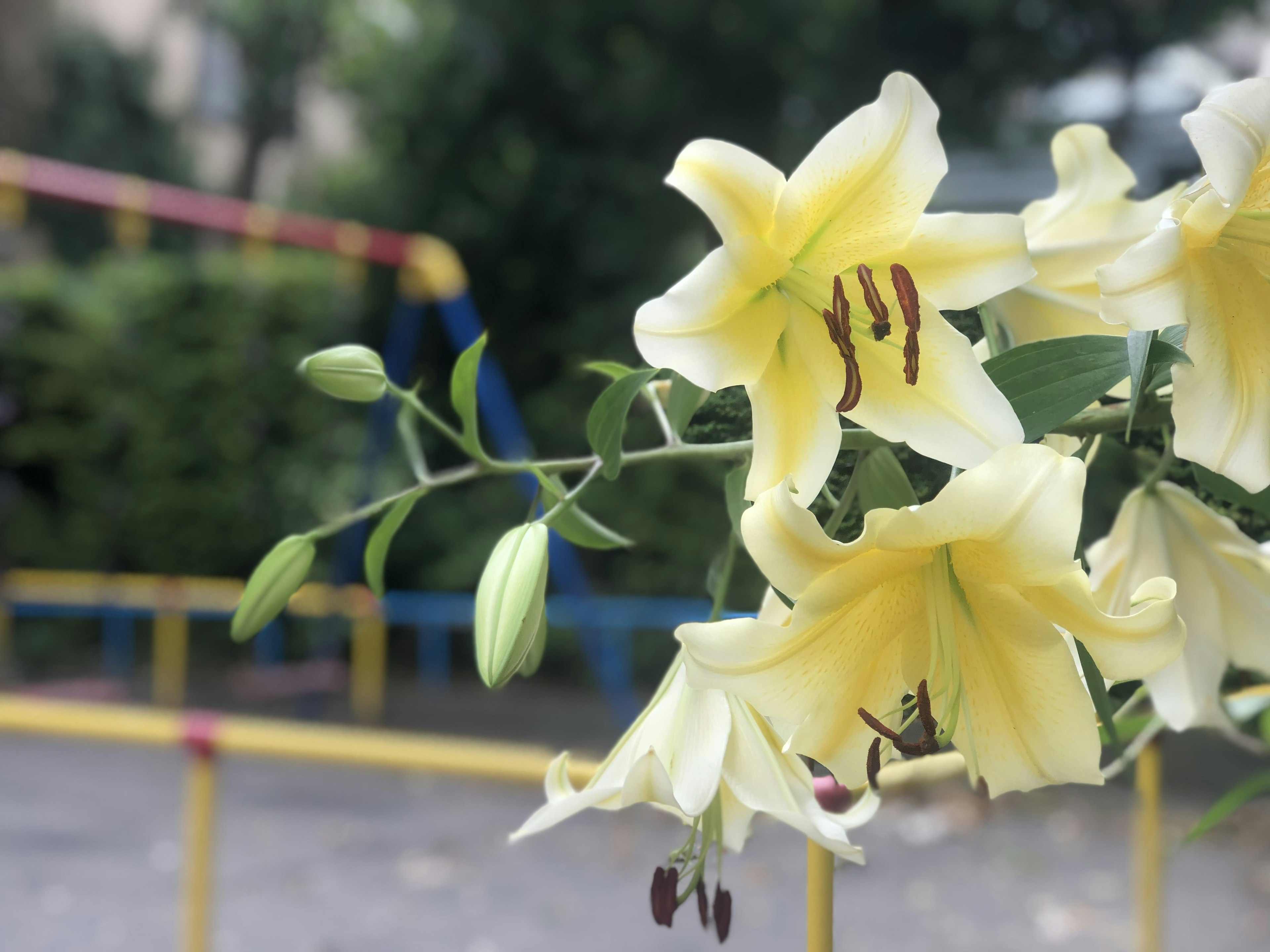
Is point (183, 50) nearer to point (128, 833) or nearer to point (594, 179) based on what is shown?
point (594, 179)

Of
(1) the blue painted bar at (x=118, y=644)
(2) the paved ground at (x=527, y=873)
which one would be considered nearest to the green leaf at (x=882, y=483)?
(2) the paved ground at (x=527, y=873)

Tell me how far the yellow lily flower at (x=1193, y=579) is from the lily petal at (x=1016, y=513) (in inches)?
5.0

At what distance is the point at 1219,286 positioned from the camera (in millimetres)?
285

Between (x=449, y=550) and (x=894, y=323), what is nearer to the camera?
(x=894, y=323)

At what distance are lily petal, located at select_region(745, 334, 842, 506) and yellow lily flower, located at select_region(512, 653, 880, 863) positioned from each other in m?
0.07

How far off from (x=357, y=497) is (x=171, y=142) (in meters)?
5.85

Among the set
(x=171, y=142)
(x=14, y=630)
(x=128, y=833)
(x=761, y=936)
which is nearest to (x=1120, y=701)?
(x=761, y=936)

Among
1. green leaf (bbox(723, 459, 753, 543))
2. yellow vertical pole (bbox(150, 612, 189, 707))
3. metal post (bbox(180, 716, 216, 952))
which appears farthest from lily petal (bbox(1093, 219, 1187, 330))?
yellow vertical pole (bbox(150, 612, 189, 707))

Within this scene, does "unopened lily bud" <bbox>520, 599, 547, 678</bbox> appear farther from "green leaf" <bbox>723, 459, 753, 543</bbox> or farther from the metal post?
the metal post

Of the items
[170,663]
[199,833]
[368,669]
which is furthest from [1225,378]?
[170,663]

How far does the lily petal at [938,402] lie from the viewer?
0.90ft

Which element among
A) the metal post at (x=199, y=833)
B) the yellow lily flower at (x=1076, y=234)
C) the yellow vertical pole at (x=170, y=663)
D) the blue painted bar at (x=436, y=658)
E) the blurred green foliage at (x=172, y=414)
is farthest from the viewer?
the blurred green foliage at (x=172, y=414)

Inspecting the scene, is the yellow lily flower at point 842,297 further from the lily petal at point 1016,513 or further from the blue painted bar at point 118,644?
the blue painted bar at point 118,644

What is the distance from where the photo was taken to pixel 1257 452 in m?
0.27
